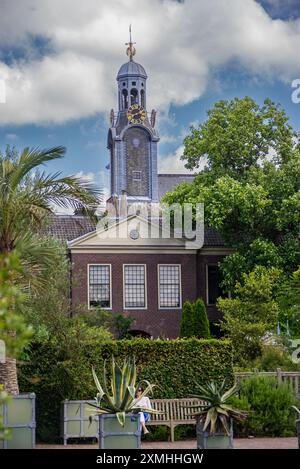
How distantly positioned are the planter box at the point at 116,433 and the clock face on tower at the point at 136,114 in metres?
67.9

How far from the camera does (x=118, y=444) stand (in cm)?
1560

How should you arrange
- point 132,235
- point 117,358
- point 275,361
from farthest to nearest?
point 132,235, point 275,361, point 117,358

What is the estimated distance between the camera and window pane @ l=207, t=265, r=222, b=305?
44737 millimetres

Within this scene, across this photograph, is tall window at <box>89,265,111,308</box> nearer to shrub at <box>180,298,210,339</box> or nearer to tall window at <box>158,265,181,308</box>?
tall window at <box>158,265,181,308</box>

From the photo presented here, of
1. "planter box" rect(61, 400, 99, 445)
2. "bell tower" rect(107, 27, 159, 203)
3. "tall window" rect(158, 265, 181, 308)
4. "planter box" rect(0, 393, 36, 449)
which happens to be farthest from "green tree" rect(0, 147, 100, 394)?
"bell tower" rect(107, 27, 159, 203)

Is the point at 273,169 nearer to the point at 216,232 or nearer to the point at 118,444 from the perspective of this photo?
the point at 216,232

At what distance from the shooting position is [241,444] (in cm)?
1989

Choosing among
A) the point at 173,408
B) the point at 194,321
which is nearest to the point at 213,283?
the point at 194,321

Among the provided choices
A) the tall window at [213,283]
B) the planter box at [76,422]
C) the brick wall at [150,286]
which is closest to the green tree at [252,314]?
the brick wall at [150,286]

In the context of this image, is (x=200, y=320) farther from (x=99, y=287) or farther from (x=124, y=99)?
(x=124, y=99)

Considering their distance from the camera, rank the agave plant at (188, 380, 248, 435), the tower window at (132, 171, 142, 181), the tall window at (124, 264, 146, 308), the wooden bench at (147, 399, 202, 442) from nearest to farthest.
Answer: the agave plant at (188, 380, 248, 435)
the wooden bench at (147, 399, 202, 442)
the tall window at (124, 264, 146, 308)
the tower window at (132, 171, 142, 181)

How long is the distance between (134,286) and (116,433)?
27612mm

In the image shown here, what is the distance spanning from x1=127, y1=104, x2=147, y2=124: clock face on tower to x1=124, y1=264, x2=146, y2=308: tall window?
40.7 meters
